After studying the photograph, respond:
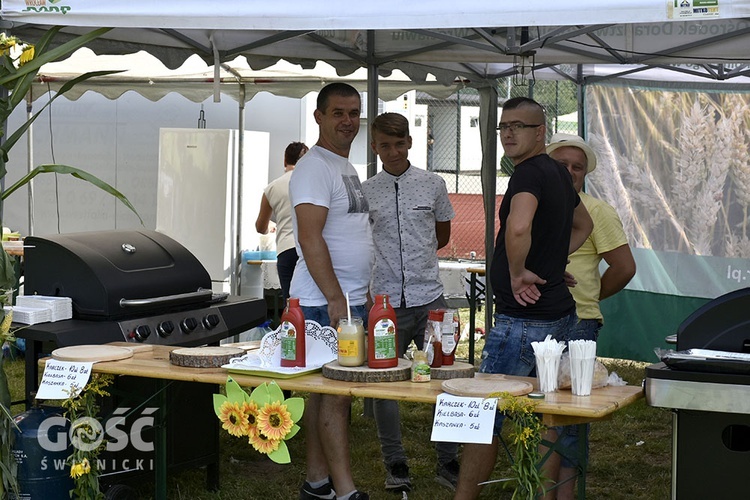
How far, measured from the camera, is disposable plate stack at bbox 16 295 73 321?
3977 millimetres

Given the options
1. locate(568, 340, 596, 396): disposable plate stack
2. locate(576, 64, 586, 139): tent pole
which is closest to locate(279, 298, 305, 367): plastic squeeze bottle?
locate(568, 340, 596, 396): disposable plate stack

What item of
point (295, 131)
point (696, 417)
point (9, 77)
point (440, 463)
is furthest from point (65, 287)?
point (295, 131)

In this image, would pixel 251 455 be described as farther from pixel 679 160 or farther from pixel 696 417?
pixel 679 160

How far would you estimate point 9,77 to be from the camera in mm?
3287

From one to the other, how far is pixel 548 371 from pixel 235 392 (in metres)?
0.99

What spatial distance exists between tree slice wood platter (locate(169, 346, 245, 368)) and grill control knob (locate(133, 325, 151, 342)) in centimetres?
57

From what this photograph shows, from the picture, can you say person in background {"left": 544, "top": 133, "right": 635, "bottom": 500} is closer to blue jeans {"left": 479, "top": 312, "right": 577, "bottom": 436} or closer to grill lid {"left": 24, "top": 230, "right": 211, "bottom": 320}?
blue jeans {"left": 479, "top": 312, "right": 577, "bottom": 436}

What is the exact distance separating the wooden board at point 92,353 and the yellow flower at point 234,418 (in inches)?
21.4

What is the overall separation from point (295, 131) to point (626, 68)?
11.5ft

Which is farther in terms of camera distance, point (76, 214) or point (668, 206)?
point (76, 214)

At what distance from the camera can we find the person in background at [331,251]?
12.0 ft

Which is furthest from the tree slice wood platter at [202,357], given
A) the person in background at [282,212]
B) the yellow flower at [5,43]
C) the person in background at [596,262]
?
the person in background at [282,212]

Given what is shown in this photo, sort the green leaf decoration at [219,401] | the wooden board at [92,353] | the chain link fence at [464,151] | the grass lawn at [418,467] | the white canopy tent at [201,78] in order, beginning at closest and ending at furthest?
the green leaf decoration at [219,401]
the wooden board at [92,353]
the grass lawn at [418,467]
the white canopy tent at [201,78]
the chain link fence at [464,151]

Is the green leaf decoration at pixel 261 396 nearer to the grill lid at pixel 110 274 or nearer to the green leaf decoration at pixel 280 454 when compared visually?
the green leaf decoration at pixel 280 454
